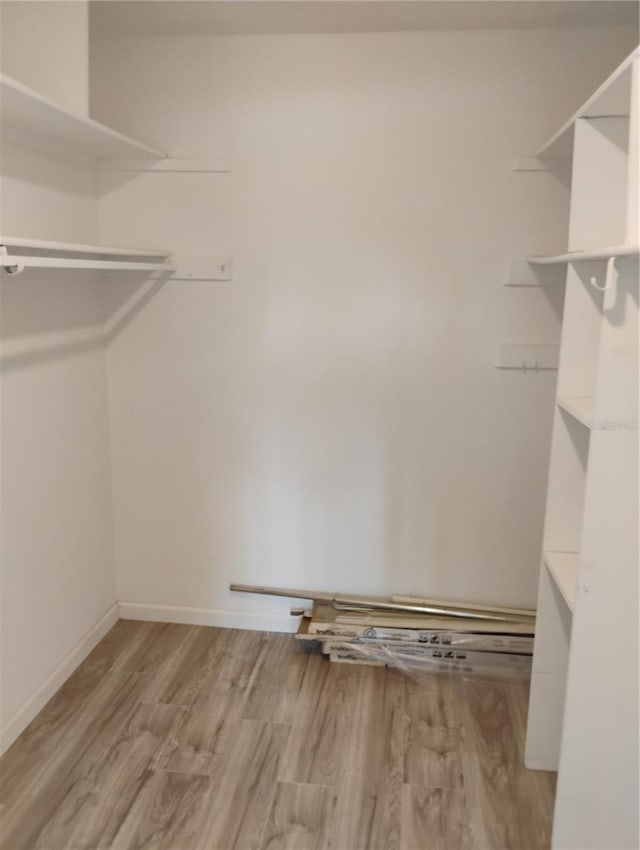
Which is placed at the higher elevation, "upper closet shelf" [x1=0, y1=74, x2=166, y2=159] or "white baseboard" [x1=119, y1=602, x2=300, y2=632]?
"upper closet shelf" [x1=0, y1=74, x2=166, y2=159]

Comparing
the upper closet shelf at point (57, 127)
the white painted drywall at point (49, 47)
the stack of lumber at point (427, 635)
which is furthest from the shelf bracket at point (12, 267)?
the stack of lumber at point (427, 635)

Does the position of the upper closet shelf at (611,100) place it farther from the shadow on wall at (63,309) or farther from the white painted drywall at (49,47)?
the shadow on wall at (63,309)

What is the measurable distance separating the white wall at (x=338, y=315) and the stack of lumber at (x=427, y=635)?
111 millimetres

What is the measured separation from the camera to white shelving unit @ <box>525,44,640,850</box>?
153cm

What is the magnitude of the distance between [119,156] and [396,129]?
1037mm

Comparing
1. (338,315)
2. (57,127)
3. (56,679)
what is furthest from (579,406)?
(56,679)

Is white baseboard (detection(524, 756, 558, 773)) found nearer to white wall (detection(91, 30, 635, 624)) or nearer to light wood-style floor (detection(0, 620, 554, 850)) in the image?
light wood-style floor (detection(0, 620, 554, 850))

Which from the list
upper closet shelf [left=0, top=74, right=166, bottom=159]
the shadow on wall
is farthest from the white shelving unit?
the shadow on wall

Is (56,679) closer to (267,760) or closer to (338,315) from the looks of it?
(267,760)

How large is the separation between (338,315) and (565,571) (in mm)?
1265

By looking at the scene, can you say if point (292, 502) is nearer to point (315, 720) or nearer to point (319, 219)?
point (315, 720)

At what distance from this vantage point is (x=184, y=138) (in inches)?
102

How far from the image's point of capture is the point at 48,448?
2365 millimetres

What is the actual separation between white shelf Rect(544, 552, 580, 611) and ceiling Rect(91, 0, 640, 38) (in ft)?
5.63
